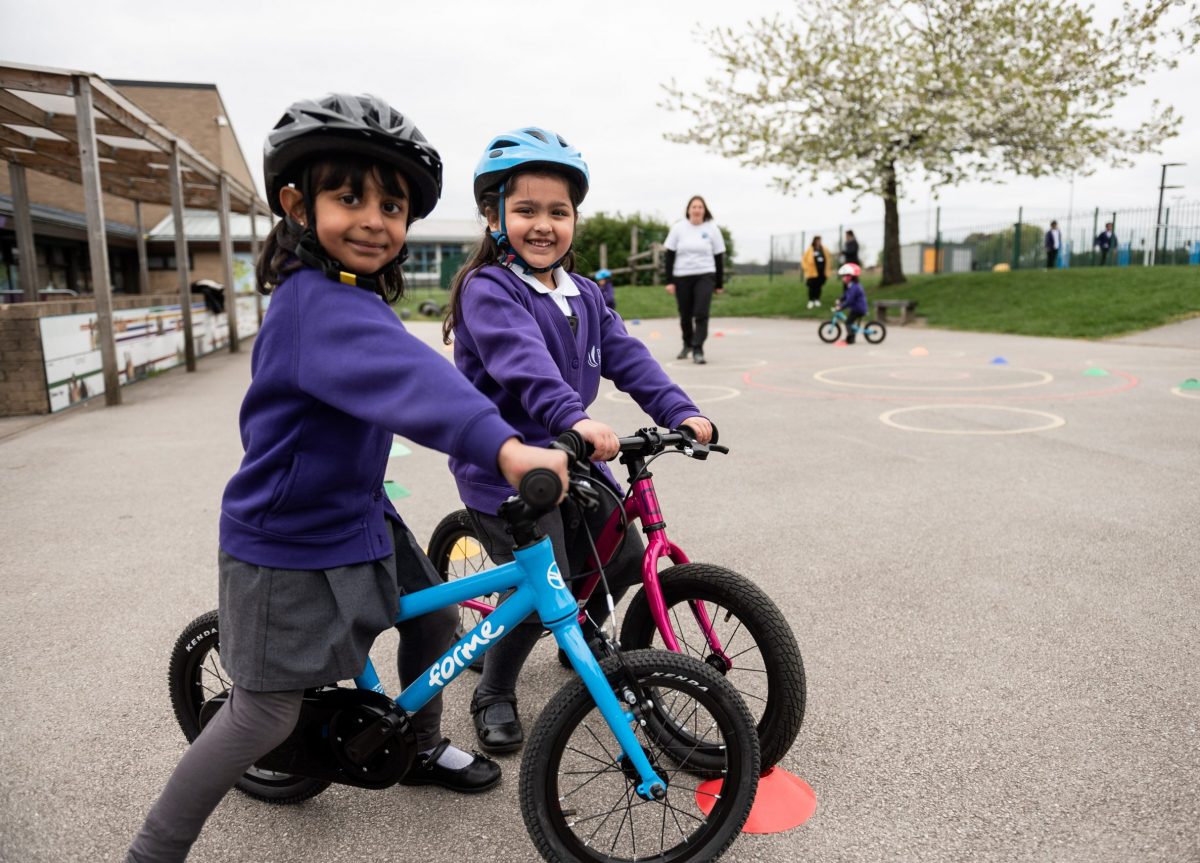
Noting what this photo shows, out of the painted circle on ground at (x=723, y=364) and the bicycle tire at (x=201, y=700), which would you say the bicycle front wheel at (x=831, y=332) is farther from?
the bicycle tire at (x=201, y=700)

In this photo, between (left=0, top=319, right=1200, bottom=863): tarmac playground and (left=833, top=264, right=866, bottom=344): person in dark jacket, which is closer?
(left=0, top=319, right=1200, bottom=863): tarmac playground

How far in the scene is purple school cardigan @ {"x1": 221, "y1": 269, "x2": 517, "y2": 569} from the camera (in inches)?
64.5

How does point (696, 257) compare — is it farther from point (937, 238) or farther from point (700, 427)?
point (937, 238)

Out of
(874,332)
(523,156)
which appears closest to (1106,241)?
(874,332)

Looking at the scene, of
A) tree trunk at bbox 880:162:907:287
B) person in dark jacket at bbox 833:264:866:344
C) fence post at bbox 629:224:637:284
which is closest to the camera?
person in dark jacket at bbox 833:264:866:344

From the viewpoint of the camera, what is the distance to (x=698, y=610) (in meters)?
2.45

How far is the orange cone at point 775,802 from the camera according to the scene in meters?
2.21

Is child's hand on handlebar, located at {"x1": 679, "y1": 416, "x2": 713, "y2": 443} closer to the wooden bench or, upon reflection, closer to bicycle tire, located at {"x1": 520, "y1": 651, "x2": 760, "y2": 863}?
bicycle tire, located at {"x1": 520, "y1": 651, "x2": 760, "y2": 863}

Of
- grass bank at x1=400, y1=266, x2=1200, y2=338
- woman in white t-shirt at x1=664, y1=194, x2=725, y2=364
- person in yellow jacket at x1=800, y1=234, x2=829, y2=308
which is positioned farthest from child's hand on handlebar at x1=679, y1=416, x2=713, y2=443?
person in yellow jacket at x1=800, y1=234, x2=829, y2=308

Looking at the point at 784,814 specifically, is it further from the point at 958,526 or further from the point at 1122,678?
the point at 958,526

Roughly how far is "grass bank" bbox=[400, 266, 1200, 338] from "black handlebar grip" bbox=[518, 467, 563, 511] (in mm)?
16359

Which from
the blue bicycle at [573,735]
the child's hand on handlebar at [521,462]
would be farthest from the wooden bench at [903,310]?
the child's hand on handlebar at [521,462]

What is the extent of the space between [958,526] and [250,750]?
149 inches

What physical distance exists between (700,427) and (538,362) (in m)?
0.46
